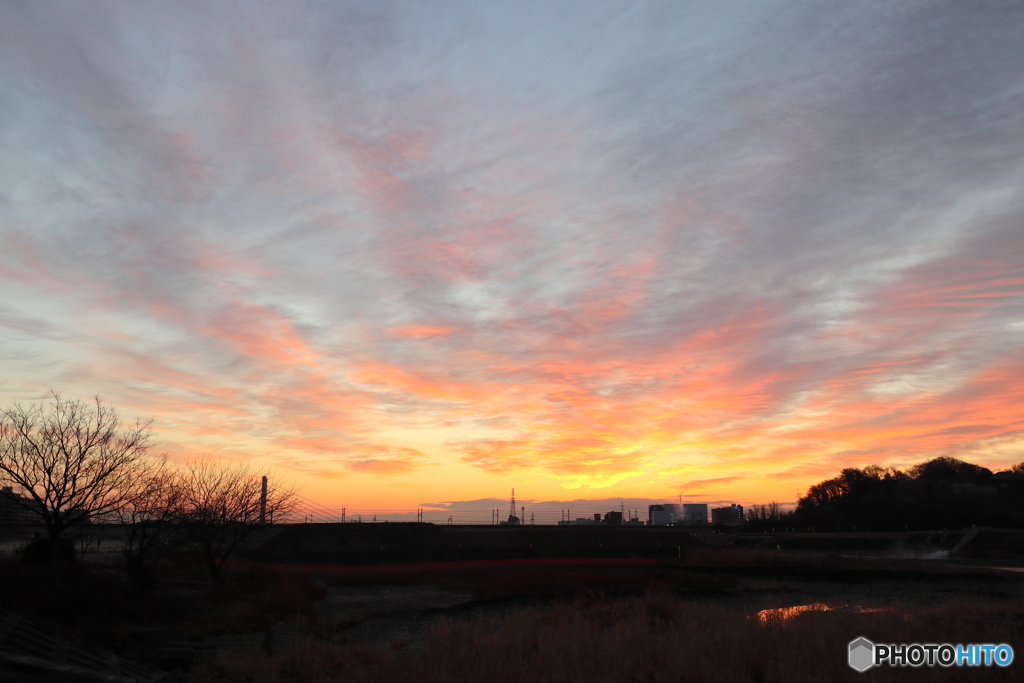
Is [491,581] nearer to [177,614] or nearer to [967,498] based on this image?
[177,614]

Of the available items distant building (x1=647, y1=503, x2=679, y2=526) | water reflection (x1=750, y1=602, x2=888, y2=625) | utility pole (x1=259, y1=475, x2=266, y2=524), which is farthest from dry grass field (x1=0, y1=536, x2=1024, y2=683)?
distant building (x1=647, y1=503, x2=679, y2=526)

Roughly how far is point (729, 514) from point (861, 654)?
532ft

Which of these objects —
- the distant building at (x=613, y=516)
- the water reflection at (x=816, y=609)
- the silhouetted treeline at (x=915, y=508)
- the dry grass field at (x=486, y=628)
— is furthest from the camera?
the distant building at (x=613, y=516)

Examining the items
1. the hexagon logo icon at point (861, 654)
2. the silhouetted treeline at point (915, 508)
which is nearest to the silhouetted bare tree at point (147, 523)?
the hexagon logo icon at point (861, 654)

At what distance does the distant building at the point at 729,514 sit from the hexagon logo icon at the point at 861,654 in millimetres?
149090

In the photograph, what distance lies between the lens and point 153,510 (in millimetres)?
26797

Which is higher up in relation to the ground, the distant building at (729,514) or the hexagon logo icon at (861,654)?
the hexagon logo icon at (861,654)

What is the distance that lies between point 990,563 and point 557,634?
50.7 meters

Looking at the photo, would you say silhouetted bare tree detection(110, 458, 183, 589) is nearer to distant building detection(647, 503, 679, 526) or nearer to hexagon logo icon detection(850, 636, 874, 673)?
hexagon logo icon detection(850, 636, 874, 673)

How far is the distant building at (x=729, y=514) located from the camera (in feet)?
514

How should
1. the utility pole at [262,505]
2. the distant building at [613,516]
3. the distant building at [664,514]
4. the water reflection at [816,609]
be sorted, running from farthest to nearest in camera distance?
the distant building at [664,514] < the distant building at [613,516] < the utility pole at [262,505] < the water reflection at [816,609]

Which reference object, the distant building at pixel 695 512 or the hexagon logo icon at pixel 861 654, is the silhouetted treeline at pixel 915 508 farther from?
the hexagon logo icon at pixel 861 654

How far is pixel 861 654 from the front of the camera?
15367 mm

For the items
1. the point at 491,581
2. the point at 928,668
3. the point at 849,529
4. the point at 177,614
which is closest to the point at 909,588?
the point at 491,581
